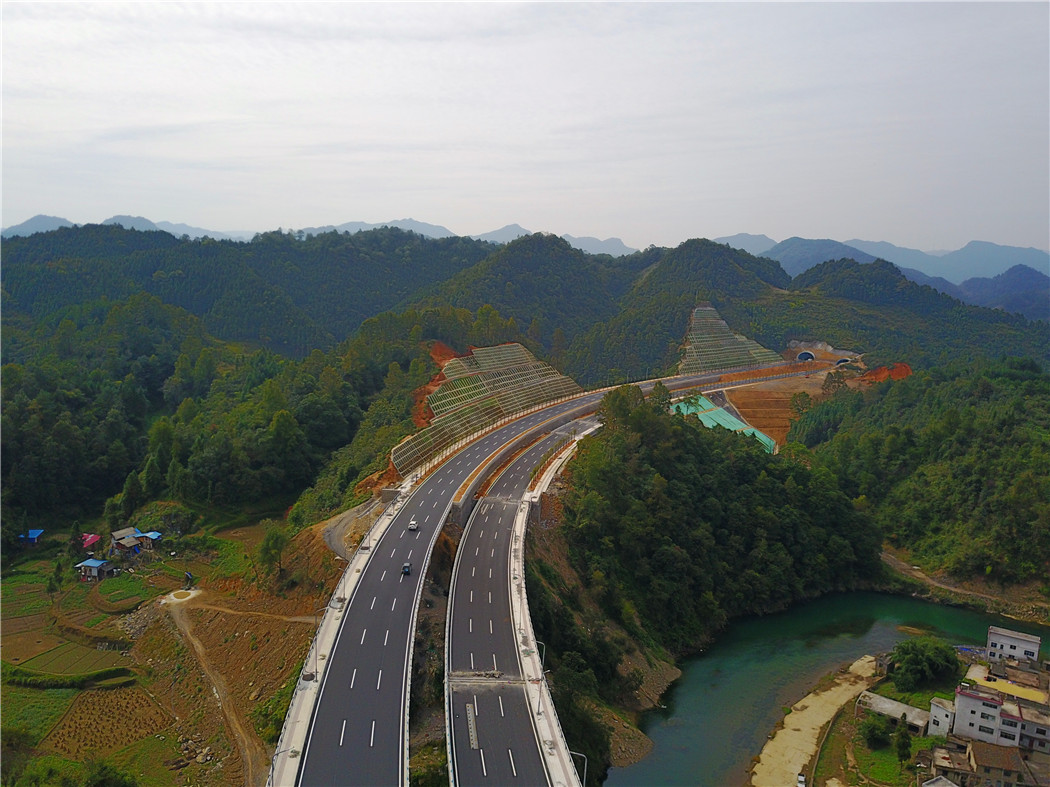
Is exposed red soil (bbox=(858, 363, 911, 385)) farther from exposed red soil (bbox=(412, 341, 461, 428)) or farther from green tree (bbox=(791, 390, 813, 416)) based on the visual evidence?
exposed red soil (bbox=(412, 341, 461, 428))

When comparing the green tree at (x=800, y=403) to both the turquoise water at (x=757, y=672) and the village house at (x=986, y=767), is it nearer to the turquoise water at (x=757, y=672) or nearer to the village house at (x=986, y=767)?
the turquoise water at (x=757, y=672)

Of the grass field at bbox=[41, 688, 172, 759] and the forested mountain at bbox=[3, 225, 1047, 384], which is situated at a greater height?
the forested mountain at bbox=[3, 225, 1047, 384]

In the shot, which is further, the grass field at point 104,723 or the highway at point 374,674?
the grass field at point 104,723

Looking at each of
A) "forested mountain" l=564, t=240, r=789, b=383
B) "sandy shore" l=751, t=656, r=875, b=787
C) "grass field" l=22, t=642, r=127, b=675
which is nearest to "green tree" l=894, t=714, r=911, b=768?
"sandy shore" l=751, t=656, r=875, b=787

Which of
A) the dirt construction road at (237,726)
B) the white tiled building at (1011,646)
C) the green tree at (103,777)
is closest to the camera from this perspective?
the green tree at (103,777)

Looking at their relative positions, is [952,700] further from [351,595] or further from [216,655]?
[216,655]

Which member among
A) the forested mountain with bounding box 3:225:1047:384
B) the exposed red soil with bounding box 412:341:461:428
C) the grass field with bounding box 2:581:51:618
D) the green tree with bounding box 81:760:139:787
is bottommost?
the grass field with bounding box 2:581:51:618

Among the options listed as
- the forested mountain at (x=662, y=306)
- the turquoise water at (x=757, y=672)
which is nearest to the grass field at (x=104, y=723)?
the turquoise water at (x=757, y=672)
